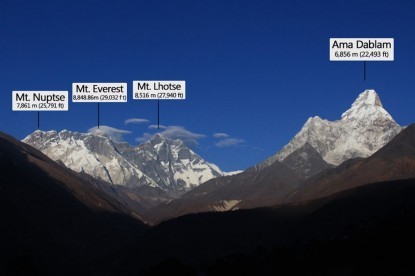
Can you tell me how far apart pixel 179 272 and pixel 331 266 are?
2211cm

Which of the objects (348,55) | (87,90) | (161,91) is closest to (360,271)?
(348,55)

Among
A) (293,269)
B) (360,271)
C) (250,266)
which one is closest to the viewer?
(360,271)

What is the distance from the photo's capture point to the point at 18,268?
125 meters

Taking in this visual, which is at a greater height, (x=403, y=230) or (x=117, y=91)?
(x=117, y=91)

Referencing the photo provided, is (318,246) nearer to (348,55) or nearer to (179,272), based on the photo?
(179,272)

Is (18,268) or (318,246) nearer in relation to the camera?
(18,268)

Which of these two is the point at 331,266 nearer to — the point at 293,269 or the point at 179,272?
Result: the point at 293,269

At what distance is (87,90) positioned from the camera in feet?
353

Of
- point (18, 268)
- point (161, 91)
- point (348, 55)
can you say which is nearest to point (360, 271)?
point (348, 55)

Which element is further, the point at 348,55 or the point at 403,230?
the point at 403,230

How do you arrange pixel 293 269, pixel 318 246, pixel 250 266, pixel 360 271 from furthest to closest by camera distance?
pixel 318 246 < pixel 250 266 < pixel 293 269 < pixel 360 271

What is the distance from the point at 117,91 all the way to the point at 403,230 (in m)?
51.2

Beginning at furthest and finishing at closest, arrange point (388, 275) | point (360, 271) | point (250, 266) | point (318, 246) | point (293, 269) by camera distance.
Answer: point (318, 246)
point (250, 266)
point (293, 269)
point (360, 271)
point (388, 275)

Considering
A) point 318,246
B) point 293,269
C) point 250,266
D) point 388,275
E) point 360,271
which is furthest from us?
point 318,246
